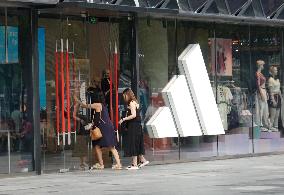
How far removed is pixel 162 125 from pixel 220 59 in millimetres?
3388

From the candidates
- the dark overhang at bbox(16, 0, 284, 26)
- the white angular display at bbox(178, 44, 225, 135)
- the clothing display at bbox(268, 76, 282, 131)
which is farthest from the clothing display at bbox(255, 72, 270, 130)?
the white angular display at bbox(178, 44, 225, 135)

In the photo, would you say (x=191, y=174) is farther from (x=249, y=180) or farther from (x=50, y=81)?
(x=50, y=81)

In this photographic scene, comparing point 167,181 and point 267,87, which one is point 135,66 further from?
point 267,87

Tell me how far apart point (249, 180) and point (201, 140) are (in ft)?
24.6

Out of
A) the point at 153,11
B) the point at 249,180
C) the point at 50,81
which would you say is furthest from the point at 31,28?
the point at 249,180

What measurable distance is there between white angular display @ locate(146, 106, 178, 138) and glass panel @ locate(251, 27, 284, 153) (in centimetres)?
428

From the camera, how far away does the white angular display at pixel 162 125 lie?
2473cm

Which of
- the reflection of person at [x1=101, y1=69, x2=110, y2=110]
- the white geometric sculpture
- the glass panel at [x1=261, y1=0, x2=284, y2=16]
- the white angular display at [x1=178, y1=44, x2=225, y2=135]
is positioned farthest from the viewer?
the glass panel at [x1=261, y1=0, x2=284, y2=16]

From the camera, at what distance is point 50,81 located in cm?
2208

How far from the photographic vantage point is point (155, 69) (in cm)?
2531

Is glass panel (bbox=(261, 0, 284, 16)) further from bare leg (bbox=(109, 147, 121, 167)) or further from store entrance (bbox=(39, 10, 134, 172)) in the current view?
bare leg (bbox=(109, 147, 121, 167))

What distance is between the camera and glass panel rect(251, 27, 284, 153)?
2856cm

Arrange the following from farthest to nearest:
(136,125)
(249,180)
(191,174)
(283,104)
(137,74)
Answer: (283,104) < (137,74) < (136,125) < (191,174) < (249,180)

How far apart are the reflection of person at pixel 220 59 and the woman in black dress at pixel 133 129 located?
4.86m
